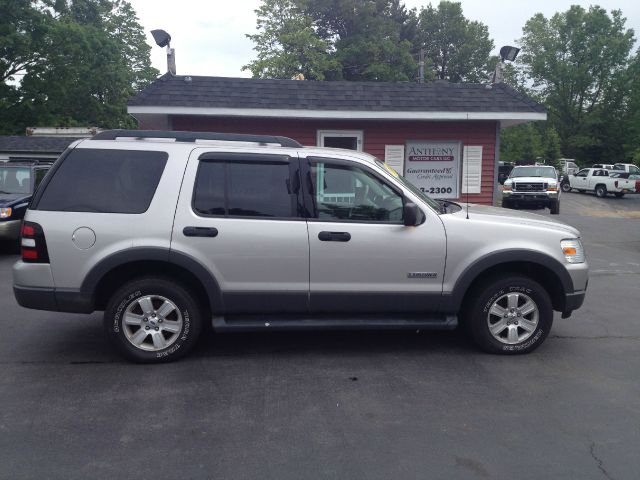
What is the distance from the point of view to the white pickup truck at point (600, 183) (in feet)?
Answer: 116

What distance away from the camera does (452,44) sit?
215ft

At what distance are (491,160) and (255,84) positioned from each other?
558cm

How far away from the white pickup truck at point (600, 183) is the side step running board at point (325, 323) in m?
33.9

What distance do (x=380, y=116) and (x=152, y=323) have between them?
9.08 meters

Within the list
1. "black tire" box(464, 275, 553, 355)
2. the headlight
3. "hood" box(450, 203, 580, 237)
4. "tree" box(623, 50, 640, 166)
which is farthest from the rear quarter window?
"tree" box(623, 50, 640, 166)

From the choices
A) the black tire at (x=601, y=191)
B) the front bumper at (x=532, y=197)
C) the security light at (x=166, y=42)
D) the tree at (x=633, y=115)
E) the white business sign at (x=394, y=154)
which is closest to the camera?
the white business sign at (x=394, y=154)

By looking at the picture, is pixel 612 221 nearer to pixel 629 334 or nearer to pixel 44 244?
pixel 629 334

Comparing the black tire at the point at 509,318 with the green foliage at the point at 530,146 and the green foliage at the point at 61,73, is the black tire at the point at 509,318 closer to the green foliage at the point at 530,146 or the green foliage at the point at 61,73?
the green foliage at the point at 61,73

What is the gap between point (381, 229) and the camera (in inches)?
213

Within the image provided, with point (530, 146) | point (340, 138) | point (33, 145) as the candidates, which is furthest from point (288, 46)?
point (340, 138)

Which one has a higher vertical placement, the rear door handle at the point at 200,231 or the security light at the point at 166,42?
the security light at the point at 166,42

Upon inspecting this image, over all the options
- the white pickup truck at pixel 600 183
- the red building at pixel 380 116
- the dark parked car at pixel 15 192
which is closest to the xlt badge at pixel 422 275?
the red building at pixel 380 116

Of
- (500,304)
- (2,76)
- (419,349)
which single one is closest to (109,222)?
(419,349)

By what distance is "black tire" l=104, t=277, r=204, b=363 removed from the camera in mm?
5289
